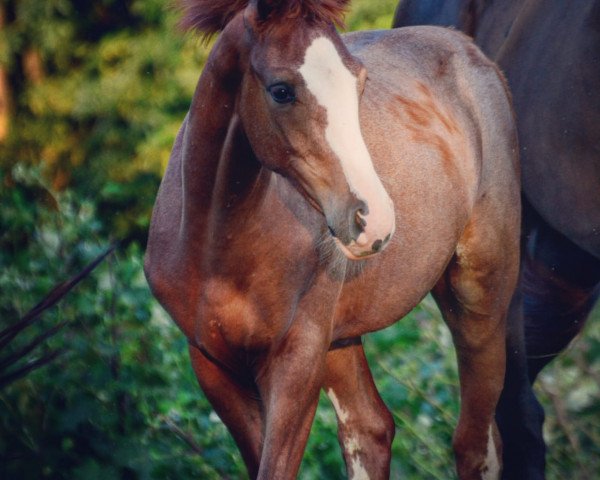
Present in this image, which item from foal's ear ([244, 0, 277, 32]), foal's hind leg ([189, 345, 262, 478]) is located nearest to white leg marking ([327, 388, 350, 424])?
foal's hind leg ([189, 345, 262, 478])

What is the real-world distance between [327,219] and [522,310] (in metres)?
2.06

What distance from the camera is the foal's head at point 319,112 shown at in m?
2.90

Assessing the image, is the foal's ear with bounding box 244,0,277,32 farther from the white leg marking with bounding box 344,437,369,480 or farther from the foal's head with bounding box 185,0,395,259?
the white leg marking with bounding box 344,437,369,480

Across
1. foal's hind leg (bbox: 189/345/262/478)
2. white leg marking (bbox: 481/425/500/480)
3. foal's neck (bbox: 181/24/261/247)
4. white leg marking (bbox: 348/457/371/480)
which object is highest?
foal's neck (bbox: 181/24/261/247)

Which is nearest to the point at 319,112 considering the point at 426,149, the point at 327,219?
the point at 327,219

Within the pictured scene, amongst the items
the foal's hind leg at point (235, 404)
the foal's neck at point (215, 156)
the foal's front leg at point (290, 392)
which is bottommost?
the foal's hind leg at point (235, 404)

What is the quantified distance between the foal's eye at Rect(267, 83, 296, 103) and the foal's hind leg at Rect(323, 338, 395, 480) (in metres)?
1.48

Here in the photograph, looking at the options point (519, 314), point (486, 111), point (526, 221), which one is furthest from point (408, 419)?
point (486, 111)

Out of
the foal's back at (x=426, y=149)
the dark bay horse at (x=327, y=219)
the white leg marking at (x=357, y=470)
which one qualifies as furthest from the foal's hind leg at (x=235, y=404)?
the white leg marking at (x=357, y=470)

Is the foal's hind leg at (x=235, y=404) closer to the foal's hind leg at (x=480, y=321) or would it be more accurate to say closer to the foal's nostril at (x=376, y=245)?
the foal's nostril at (x=376, y=245)

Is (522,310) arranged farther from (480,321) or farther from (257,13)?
(257,13)

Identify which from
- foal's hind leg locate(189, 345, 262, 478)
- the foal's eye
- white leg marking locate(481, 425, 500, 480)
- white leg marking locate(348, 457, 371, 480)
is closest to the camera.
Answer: the foal's eye

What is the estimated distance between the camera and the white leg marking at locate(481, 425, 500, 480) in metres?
4.53

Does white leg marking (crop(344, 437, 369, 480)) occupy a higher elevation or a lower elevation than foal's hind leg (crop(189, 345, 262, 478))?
lower
